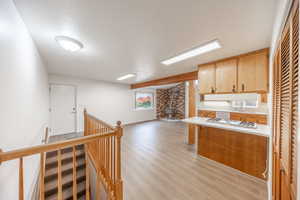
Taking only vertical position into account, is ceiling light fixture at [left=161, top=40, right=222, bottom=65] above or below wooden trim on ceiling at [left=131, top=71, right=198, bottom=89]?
above

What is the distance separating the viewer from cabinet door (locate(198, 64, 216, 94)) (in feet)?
8.79

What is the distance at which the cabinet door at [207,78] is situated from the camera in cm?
268

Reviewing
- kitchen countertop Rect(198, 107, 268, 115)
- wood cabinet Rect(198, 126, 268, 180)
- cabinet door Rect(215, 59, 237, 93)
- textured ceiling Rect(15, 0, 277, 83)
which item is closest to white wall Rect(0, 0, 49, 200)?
textured ceiling Rect(15, 0, 277, 83)

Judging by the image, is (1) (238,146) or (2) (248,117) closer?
(1) (238,146)

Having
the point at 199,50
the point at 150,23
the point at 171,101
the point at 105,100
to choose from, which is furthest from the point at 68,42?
the point at 171,101

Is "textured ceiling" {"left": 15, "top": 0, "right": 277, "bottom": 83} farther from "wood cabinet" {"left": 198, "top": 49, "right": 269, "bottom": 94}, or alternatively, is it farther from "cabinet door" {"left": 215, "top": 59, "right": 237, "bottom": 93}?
"cabinet door" {"left": 215, "top": 59, "right": 237, "bottom": 93}

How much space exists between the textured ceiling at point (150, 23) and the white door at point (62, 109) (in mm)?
2593

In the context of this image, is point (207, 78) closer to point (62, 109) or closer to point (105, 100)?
point (105, 100)

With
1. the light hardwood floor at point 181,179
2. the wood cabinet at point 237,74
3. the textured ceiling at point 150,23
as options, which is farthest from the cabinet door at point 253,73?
the light hardwood floor at point 181,179

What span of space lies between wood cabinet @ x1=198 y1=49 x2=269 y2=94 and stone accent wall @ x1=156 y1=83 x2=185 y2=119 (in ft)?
15.9

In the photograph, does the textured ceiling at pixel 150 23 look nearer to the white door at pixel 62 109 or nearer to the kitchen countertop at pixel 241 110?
the kitchen countertop at pixel 241 110

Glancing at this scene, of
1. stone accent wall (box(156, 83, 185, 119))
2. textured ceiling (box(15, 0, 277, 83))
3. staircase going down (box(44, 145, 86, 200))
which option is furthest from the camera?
stone accent wall (box(156, 83, 185, 119))

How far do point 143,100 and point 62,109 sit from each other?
4.07 m

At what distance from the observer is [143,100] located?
23.6 ft
